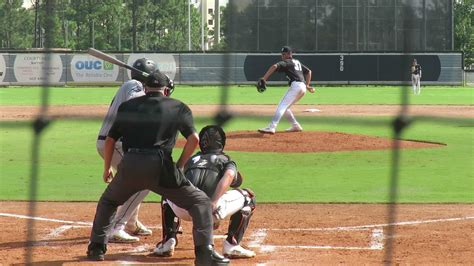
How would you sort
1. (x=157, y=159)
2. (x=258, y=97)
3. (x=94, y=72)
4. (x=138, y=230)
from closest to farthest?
(x=157, y=159), (x=138, y=230), (x=258, y=97), (x=94, y=72)

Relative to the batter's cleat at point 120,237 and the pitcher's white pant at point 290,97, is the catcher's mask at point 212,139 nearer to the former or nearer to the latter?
the batter's cleat at point 120,237

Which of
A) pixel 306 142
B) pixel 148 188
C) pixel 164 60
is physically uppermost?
pixel 164 60

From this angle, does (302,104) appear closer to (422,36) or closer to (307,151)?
(422,36)

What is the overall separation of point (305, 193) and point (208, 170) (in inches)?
146

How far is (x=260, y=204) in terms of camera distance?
923 centimetres

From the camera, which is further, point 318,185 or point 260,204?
point 318,185

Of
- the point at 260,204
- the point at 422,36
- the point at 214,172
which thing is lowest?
the point at 260,204

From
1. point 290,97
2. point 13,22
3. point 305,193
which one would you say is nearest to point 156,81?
point 13,22

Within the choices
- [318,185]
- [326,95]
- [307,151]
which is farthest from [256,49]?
[318,185]

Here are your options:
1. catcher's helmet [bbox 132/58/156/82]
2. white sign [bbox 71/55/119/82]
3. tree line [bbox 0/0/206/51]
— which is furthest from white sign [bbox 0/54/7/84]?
catcher's helmet [bbox 132/58/156/82]

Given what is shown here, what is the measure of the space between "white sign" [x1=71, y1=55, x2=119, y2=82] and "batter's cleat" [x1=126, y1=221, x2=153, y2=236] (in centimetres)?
2866

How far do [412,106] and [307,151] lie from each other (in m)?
12.3

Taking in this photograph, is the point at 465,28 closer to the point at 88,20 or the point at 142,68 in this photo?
the point at 88,20

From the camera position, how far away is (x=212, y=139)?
6531 mm
